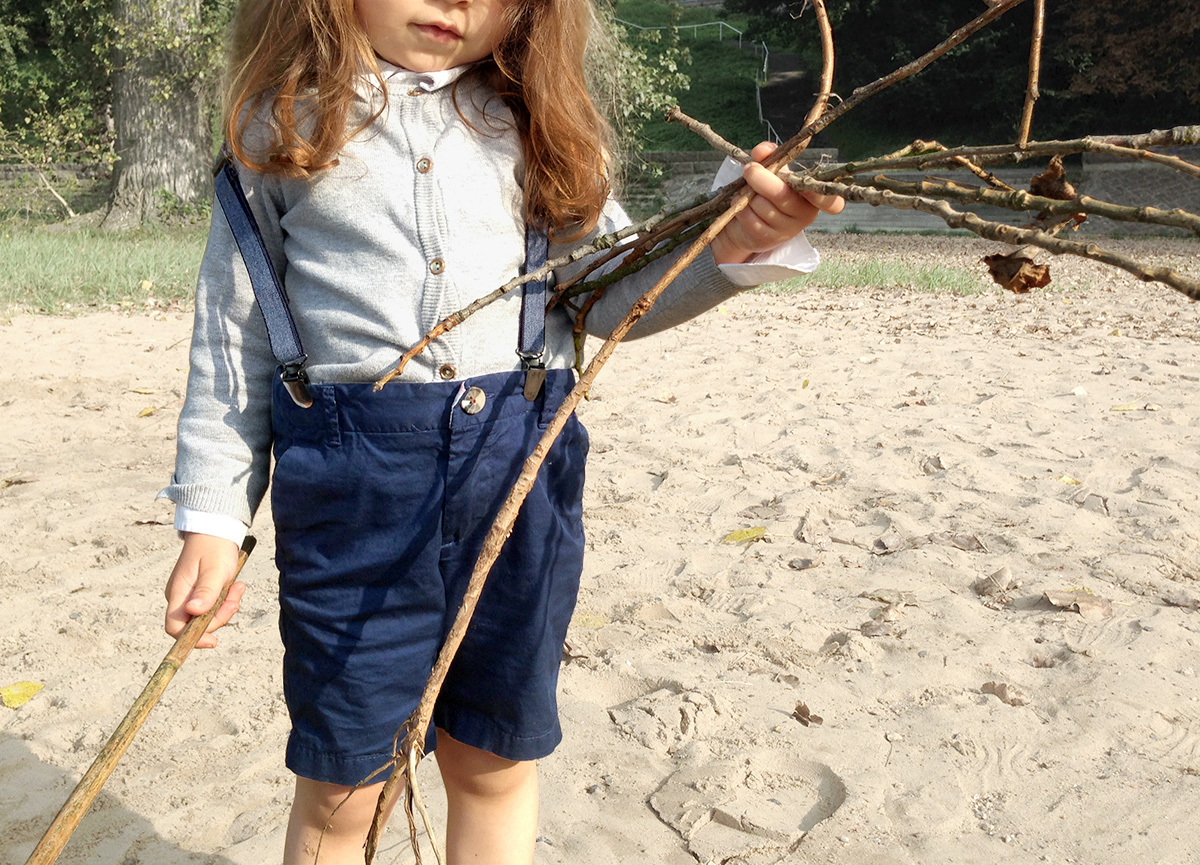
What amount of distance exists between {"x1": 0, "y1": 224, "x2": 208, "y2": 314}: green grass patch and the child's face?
5.27 metres

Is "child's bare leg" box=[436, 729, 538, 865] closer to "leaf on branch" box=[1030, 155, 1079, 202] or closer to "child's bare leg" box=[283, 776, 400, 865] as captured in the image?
"child's bare leg" box=[283, 776, 400, 865]

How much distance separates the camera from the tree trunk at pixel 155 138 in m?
10.7

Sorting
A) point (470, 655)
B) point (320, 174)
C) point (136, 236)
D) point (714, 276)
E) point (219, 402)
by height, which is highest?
point (320, 174)

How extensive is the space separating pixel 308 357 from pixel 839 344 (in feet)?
15.1

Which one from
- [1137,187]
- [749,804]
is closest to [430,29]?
[749,804]

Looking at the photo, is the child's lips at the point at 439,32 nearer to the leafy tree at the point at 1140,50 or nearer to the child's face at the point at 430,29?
the child's face at the point at 430,29

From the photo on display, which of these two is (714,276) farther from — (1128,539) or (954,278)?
(954,278)

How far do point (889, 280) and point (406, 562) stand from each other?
7345 mm

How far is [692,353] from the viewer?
5.61 m

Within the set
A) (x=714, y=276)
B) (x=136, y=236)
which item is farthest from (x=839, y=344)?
(x=136, y=236)

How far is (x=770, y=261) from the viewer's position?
139cm

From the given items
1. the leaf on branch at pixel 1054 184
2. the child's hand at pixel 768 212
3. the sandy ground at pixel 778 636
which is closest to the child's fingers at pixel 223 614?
the sandy ground at pixel 778 636

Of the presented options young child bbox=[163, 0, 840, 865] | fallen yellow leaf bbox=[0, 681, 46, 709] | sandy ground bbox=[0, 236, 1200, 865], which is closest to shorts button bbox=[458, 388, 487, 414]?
young child bbox=[163, 0, 840, 865]

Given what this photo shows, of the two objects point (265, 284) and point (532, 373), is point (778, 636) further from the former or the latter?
point (265, 284)
